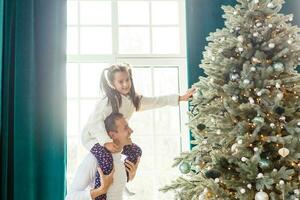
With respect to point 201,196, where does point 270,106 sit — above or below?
above

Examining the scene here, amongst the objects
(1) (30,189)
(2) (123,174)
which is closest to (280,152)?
(2) (123,174)

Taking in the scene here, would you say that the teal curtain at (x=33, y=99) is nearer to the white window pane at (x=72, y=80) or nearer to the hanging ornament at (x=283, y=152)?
the white window pane at (x=72, y=80)

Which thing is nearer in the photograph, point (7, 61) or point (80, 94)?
point (7, 61)

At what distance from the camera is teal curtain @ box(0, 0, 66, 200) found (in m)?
3.37

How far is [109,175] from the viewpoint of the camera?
2.91 m

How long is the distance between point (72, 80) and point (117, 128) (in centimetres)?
97

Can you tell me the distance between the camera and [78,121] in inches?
149

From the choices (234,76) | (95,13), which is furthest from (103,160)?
(95,13)

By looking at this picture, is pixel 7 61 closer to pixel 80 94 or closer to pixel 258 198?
pixel 80 94

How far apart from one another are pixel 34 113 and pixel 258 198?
1.79 metres

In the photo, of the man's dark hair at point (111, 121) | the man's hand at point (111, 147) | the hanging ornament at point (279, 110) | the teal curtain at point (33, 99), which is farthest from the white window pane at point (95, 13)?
the hanging ornament at point (279, 110)

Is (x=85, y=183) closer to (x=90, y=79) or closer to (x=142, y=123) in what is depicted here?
(x=142, y=123)

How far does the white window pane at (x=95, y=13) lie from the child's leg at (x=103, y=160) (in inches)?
53.8

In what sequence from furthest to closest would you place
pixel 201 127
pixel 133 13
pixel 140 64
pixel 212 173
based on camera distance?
pixel 133 13
pixel 140 64
pixel 201 127
pixel 212 173
